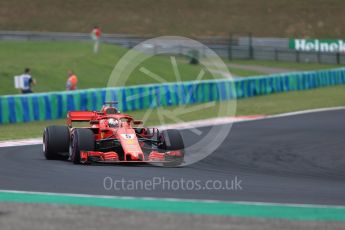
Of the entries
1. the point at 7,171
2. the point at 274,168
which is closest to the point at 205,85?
the point at 274,168

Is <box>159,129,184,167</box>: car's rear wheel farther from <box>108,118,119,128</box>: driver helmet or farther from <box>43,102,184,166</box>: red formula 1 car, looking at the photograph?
<box>108,118,119,128</box>: driver helmet

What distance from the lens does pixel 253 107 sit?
107 feet

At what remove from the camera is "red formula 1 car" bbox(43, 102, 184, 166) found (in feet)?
50.8

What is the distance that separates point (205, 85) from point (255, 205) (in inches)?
965

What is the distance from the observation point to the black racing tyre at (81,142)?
1541 centimetres

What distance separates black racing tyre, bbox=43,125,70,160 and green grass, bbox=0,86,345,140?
16.5 feet

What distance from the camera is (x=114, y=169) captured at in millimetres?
14859

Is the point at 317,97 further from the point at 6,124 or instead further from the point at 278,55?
the point at 278,55

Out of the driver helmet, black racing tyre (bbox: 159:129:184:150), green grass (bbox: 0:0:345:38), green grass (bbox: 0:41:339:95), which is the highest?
green grass (bbox: 0:0:345:38)

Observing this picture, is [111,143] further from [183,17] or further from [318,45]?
[183,17]

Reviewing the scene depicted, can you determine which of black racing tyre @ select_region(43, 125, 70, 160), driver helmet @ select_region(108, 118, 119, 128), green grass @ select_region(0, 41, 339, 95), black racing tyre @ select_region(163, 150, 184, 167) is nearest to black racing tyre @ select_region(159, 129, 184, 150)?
black racing tyre @ select_region(163, 150, 184, 167)

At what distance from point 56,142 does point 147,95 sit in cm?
1568

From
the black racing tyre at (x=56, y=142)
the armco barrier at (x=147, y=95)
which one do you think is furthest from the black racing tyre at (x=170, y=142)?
the armco barrier at (x=147, y=95)

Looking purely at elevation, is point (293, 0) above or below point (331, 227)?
above
